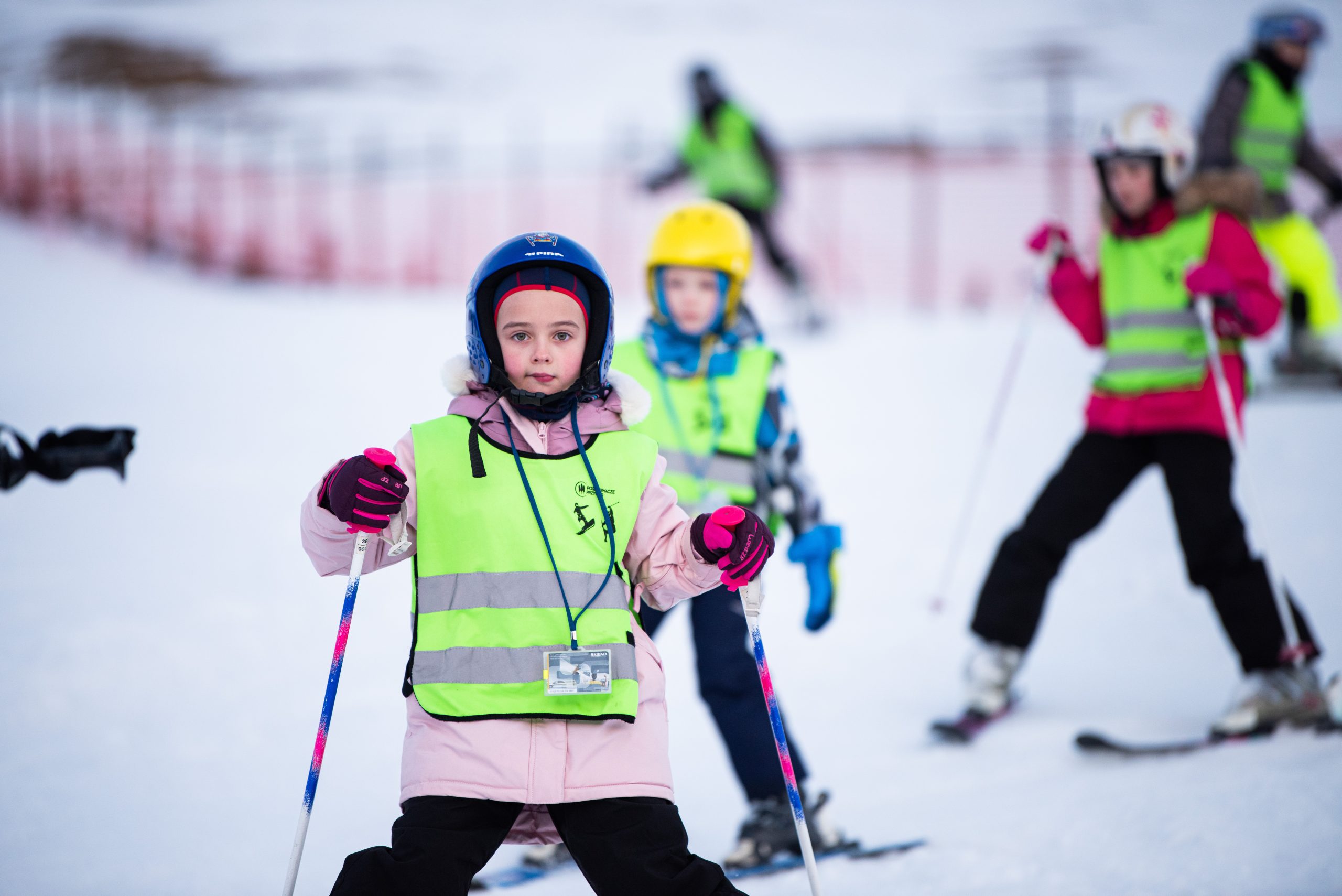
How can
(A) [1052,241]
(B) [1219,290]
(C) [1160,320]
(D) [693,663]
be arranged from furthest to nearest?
1. (D) [693,663]
2. (A) [1052,241]
3. (C) [1160,320]
4. (B) [1219,290]

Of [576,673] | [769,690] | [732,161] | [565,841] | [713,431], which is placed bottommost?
[565,841]

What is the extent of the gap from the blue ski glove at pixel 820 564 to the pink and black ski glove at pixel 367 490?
135 centimetres

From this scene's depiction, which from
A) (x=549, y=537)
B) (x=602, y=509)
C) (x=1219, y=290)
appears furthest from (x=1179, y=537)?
(x=549, y=537)

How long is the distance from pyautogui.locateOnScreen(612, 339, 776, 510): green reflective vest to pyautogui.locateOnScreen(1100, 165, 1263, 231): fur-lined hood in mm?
1977

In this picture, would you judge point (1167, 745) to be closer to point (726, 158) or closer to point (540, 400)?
point (540, 400)

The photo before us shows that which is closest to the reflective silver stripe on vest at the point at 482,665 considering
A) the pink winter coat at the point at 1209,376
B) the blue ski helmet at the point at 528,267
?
the blue ski helmet at the point at 528,267

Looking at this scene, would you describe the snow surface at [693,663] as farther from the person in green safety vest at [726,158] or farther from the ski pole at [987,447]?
the person in green safety vest at [726,158]

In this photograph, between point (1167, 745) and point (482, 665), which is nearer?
point (482, 665)

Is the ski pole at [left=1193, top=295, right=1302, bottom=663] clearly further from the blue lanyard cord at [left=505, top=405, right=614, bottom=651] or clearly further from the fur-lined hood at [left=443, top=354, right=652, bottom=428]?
the blue lanyard cord at [left=505, top=405, right=614, bottom=651]

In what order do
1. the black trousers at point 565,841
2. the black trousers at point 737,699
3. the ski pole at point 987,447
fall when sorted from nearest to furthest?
the black trousers at point 565,841 < the black trousers at point 737,699 < the ski pole at point 987,447

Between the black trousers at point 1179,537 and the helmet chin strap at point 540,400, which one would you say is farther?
the black trousers at point 1179,537

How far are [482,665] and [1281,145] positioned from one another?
765cm

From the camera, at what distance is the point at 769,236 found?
11.3m

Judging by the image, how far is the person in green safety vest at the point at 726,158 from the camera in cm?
1099
